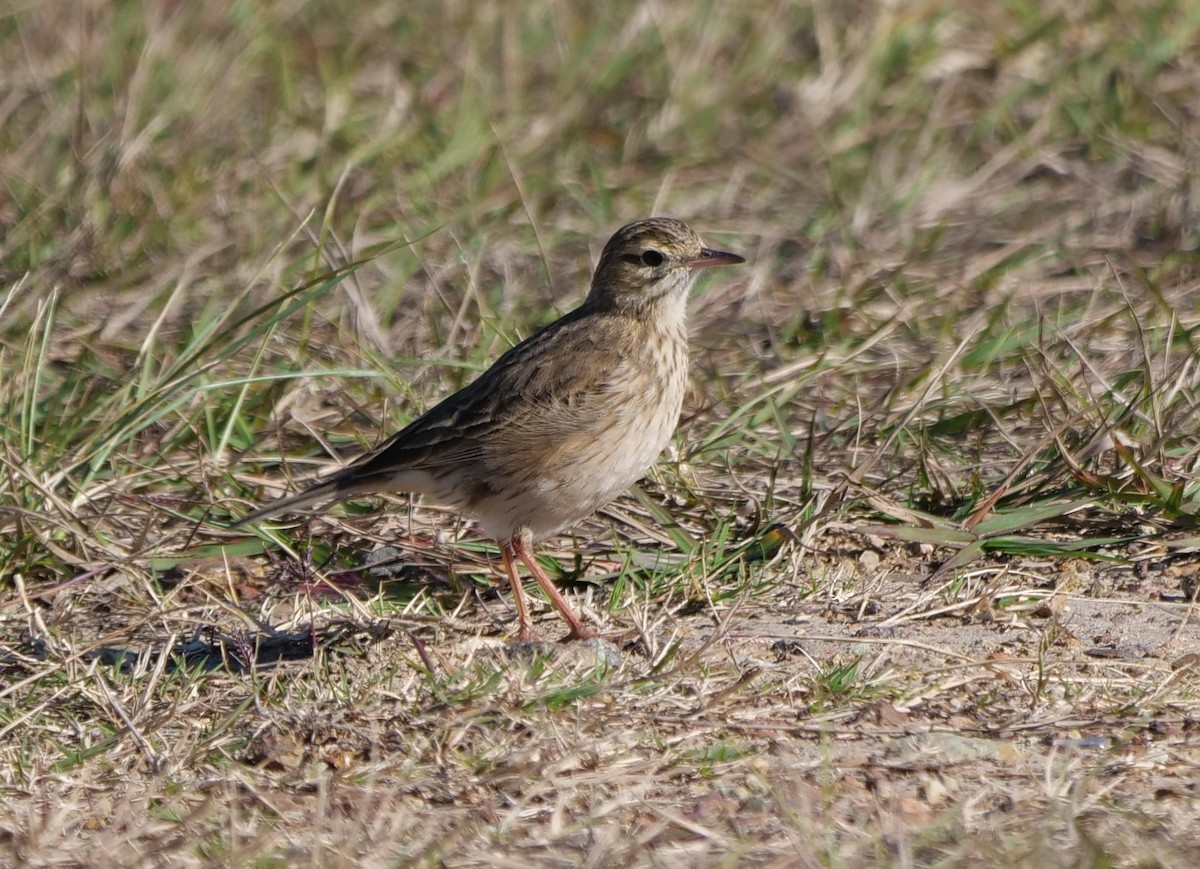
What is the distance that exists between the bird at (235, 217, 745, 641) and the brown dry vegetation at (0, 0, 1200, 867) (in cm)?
26

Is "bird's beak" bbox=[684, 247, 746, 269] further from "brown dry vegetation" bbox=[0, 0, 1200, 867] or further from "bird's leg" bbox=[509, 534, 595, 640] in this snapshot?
"bird's leg" bbox=[509, 534, 595, 640]

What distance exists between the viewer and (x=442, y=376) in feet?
22.2

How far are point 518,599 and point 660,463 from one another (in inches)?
37.0

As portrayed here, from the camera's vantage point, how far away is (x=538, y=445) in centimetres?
537

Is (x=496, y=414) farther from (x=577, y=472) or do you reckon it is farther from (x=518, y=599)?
(x=518, y=599)

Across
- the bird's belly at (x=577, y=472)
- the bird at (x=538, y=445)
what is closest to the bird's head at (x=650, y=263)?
the bird at (x=538, y=445)

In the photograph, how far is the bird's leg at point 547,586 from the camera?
5.13 meters

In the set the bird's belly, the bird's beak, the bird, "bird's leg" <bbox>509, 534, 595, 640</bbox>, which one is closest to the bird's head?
the bird's beak

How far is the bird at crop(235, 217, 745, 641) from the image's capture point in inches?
209

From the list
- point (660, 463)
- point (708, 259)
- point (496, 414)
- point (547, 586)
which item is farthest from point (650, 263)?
point (547, 586)

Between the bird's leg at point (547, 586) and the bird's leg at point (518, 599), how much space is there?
1.1 inches

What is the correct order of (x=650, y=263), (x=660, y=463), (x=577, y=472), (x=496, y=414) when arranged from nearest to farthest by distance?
(x=577, y=472) < (x=496, y=414) < (x=650, y=263) < (x=660, y=463)

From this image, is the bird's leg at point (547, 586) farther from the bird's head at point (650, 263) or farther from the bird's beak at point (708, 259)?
the bird's beak at point (708, 259)

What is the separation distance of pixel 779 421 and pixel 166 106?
13.9ft
